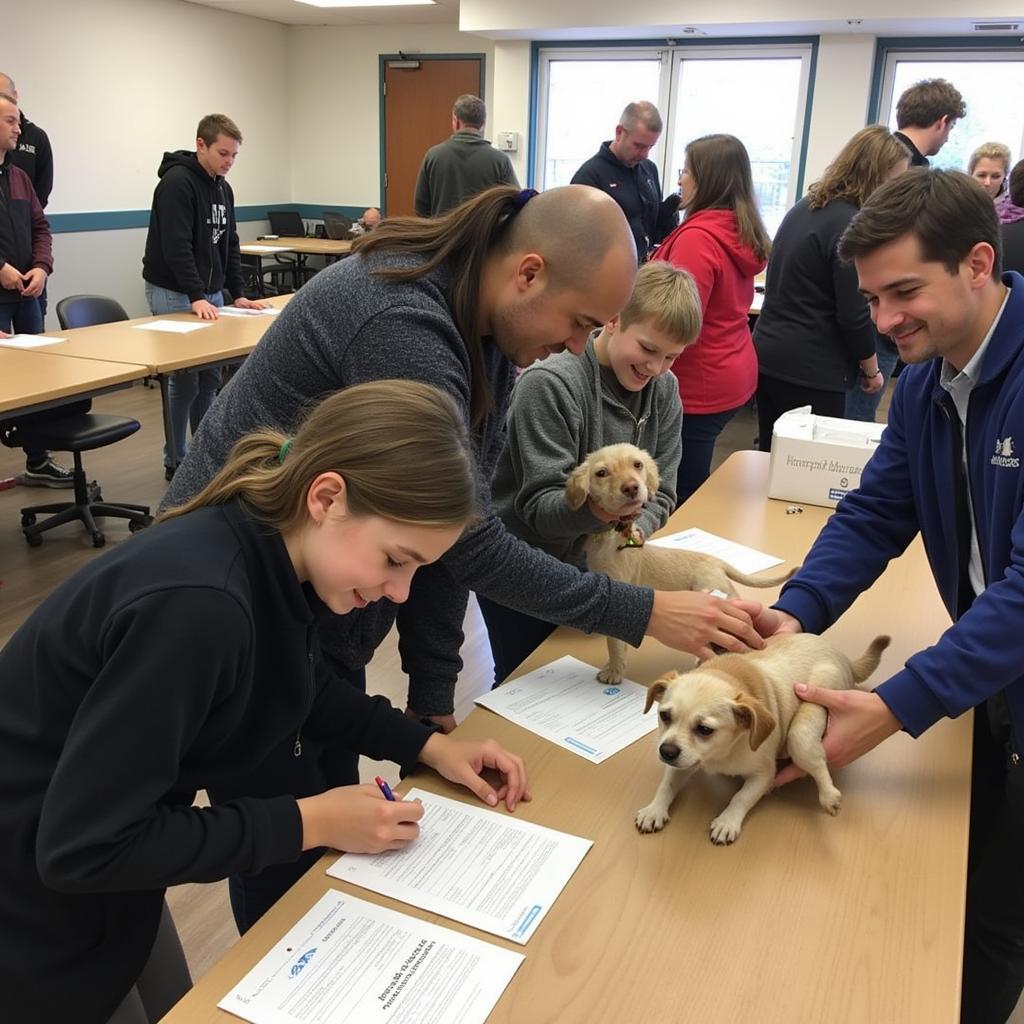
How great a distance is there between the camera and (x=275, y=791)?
130cm

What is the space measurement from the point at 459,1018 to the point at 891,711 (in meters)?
0.69

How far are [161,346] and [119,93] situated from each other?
15.9ft

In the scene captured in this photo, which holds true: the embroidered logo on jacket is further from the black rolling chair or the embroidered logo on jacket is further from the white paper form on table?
the white paper form on table

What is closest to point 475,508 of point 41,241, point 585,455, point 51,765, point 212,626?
point 212,626

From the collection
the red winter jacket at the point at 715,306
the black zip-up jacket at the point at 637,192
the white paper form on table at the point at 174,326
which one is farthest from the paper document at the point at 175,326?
the red winter jacket at the point at 715,306

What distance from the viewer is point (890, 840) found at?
44.8 inches

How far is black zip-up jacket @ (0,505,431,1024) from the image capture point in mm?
850

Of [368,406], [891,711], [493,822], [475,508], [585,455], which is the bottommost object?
[493,822]

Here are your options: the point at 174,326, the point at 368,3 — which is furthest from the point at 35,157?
the point at 368,3

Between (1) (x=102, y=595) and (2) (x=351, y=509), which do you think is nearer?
(1) (x=102, y=595)

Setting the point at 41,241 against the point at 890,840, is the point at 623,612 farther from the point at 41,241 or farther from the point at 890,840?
the point at 41,241

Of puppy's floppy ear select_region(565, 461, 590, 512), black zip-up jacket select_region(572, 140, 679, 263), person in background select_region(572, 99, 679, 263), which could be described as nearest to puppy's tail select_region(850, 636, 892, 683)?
puppy's floppy ear select_region(565, 461, 590, 512)

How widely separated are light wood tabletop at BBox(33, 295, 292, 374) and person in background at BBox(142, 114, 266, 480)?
0.94ft

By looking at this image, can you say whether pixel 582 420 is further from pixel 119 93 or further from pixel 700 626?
pixel 119 93
